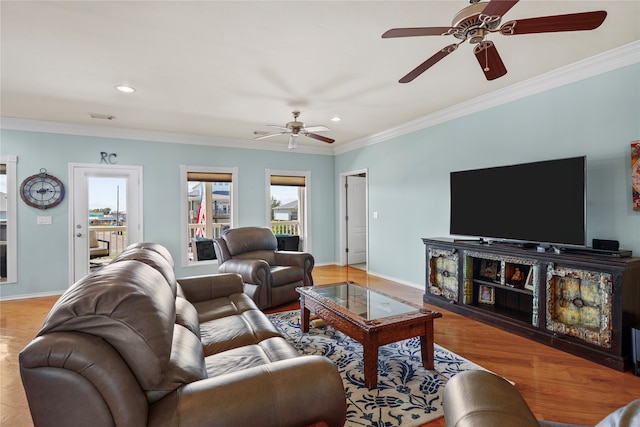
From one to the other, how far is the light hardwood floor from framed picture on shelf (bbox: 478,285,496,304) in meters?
0.31

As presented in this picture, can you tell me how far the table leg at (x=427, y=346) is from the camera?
242 centimetres

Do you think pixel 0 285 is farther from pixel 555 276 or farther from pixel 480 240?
pixel 555 276

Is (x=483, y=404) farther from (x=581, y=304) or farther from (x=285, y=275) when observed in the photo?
Result: (x=285, y=275)

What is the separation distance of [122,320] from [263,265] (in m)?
2.81

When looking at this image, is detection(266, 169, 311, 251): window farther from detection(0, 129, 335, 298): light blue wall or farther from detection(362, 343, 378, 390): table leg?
detection(362, 343, 378, 390): table leg

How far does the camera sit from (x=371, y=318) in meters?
2.38

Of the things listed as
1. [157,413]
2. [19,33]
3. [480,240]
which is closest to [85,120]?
[19,33]

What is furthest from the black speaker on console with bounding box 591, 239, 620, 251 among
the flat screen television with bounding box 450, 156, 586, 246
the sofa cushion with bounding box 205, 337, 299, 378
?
the sofa cushion with bounding box 205, 337, 299, 378

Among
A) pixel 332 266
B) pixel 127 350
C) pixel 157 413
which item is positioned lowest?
pixel 332 266

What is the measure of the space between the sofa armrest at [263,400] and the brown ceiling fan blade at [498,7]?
75.0 inches

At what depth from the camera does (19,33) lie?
8.12 ft

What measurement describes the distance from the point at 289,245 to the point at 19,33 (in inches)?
191

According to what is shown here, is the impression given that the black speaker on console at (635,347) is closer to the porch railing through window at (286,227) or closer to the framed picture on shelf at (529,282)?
the framed picture on shelf at (529,282)

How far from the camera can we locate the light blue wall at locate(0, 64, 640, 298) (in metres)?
2.97
